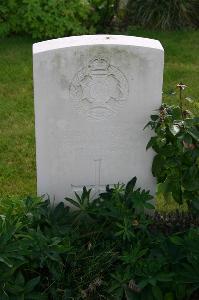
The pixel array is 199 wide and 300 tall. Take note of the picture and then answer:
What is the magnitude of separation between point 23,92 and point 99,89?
3116mm

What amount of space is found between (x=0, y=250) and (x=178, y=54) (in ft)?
16.5

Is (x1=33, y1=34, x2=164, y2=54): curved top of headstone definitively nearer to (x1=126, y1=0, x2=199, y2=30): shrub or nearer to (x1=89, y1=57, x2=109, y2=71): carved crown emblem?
(x1=89, y1=57, x2=109, y2=71): carved crown emblem

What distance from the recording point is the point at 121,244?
3648 millimetres

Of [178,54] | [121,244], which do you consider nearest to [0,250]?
[121,244]

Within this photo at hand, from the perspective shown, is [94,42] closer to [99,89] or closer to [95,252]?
[99,89]

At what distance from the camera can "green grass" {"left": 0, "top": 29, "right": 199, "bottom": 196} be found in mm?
5129

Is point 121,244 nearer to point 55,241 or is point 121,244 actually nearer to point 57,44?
point 55,241

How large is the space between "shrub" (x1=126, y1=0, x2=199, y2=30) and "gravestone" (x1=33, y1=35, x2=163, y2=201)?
5.09 meters

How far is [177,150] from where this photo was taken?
372cm

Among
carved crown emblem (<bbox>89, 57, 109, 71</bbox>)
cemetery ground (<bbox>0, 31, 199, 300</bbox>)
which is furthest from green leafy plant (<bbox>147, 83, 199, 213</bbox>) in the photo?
carved crown emblem (<bbox>89, 57, 109, 71</bbox>)

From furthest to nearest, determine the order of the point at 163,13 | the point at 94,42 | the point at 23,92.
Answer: the point at 163,13 → the point at 23,92 → the point at 94,42

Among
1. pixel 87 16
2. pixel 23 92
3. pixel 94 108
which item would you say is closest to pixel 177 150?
pixel 94 108

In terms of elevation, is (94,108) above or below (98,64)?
below

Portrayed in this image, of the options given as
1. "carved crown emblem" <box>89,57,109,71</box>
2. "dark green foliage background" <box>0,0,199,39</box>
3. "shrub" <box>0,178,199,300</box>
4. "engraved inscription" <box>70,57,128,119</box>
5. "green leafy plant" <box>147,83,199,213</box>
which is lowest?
"shrub" <box>0,178,199,300</box>
